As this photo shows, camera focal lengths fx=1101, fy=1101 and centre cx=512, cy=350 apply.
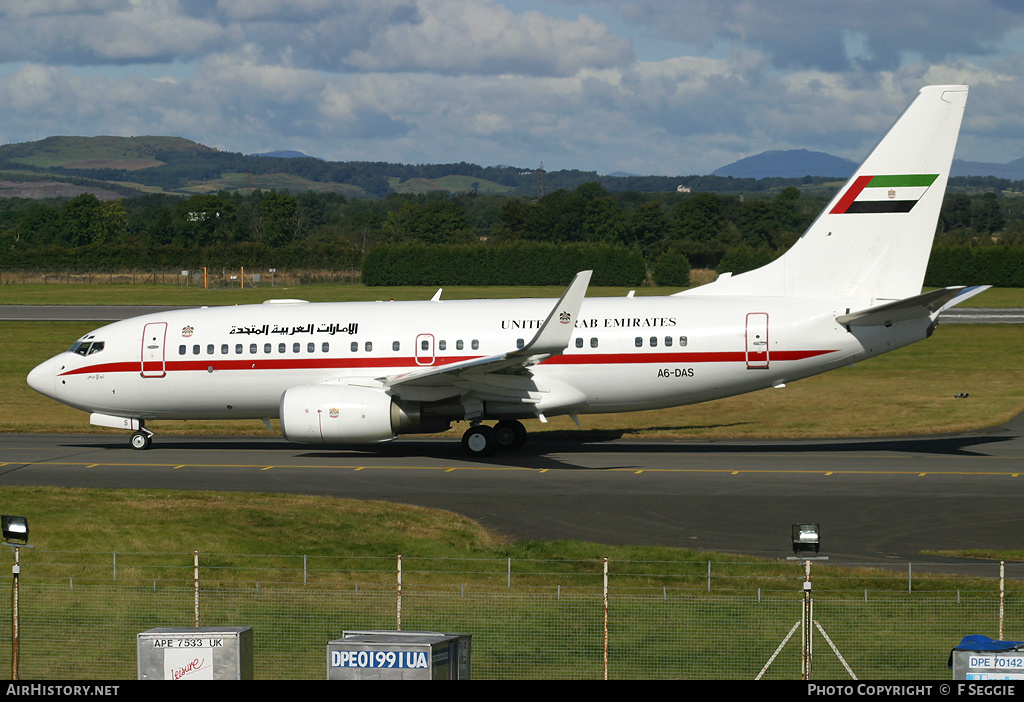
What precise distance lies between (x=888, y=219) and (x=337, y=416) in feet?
53.5

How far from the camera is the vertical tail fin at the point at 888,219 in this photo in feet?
99.7

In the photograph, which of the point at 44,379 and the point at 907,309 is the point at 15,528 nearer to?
the point at 44,379

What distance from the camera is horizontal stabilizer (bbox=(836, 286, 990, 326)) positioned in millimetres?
A: 28047

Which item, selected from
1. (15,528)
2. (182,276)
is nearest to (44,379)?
(15,528)

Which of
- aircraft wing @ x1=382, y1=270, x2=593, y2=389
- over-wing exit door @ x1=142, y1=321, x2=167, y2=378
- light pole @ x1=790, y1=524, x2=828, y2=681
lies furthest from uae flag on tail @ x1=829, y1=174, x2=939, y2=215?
light pole @ x1=790, y1=524, x2=828, y2=681

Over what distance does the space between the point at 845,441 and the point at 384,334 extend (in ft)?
48.5

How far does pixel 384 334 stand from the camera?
105ft

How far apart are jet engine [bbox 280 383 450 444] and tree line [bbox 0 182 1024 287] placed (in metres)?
82.3

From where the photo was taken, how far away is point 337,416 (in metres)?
29.7

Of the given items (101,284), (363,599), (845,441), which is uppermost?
(101,284)

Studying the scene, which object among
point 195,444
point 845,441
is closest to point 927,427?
point 845,441

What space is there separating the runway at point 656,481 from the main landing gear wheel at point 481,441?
0.38 m
